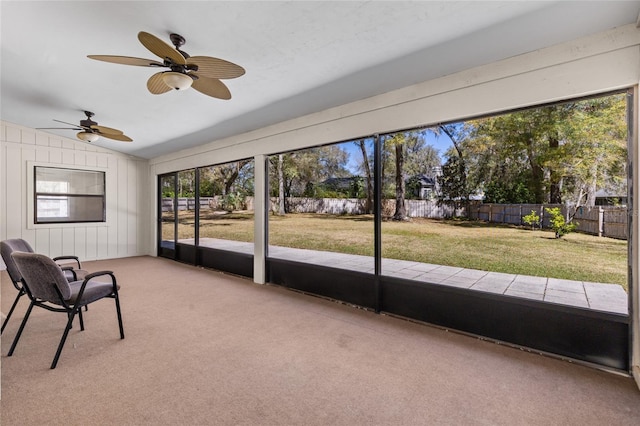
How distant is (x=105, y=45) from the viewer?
2.73 metres

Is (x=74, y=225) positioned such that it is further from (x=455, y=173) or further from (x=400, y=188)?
(x=455, y=173)

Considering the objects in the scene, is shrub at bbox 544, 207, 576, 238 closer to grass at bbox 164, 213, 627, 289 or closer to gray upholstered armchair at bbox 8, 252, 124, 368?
grass at bbox 164, 213, 627, 289

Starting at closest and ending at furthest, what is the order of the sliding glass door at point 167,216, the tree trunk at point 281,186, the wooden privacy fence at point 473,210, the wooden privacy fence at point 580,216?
the wooden privacy fence at point 580,216, the wooden privacy fence at point 473,210, the tree trunk at point 281,186, the sliding glass door at point 167,216

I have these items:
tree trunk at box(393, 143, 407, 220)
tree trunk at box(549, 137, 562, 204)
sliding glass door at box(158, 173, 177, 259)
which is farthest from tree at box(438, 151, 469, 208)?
sliding glass door at box(158, 173, 177, 259)

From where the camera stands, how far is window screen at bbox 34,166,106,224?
602 centimetres

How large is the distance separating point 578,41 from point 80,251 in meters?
8.38

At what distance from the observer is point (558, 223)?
11.2 feet

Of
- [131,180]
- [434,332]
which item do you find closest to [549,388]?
[434,332]

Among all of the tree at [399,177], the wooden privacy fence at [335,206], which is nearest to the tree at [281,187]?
the wooden privacy fence at [335,206]

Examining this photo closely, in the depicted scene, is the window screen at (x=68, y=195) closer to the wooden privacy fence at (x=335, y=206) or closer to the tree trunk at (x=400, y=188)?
the wooden privacy fence at (x=335, y=206)

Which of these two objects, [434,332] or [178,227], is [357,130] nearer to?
[434,332]

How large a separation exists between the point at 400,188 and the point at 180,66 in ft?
12.1

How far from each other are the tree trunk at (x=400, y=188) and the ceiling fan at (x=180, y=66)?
3.09 m

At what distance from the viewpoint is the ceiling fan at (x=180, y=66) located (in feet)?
6.79
